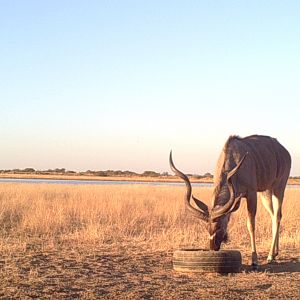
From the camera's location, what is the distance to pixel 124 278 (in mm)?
8641

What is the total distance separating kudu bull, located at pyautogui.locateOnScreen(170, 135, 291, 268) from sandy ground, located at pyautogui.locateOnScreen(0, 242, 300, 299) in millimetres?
812

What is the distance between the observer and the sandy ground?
7379mm

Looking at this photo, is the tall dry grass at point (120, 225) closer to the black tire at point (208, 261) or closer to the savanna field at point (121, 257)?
the savanna field at point (121, 257)

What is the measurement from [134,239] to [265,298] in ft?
21.3

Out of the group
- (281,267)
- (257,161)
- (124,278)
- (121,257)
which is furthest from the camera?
(257,161)

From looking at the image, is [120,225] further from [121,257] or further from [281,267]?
[281,267]

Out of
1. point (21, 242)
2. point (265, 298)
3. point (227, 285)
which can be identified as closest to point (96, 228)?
point (21, 242)

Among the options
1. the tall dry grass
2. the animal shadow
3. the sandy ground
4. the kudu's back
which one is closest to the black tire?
the sandy ground

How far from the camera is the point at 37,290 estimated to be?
7539mm

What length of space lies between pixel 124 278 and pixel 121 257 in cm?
219

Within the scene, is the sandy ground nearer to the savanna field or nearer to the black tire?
the savanna field

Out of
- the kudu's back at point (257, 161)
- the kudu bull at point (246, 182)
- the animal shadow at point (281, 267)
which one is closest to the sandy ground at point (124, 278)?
the animal shadow at point (281, 267)

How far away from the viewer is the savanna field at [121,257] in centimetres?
759

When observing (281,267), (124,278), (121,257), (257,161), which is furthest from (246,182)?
(124,278)
